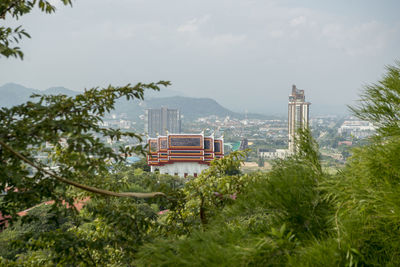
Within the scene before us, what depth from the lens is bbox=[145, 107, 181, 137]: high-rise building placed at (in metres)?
28.2

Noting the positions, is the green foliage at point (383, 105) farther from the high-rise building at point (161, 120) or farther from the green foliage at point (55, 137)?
the high-rise building at point (161, 120)

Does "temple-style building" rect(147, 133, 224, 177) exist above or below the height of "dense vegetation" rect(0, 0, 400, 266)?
below

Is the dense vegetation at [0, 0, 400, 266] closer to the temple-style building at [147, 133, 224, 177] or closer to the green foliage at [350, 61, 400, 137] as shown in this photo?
the green foliage at [350, 61, 400, 137]

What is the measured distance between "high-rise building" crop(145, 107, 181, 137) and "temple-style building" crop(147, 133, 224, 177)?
641 inches

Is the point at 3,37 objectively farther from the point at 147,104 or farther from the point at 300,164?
the point at 147,104

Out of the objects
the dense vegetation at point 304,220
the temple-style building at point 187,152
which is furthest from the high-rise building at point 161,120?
the dense vegetation at point 304,220

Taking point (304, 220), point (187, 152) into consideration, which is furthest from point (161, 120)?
point (304, 220)

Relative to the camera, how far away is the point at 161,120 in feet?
93.5

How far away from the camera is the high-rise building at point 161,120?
28164 mm

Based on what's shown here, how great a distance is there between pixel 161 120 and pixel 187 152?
56.2 ft

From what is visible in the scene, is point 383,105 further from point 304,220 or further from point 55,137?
point 55,137

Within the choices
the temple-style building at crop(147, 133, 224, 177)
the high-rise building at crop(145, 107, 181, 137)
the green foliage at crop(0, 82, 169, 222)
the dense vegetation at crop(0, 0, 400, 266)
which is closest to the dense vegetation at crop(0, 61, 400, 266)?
the dense vegetation at crop(0, 0, 400, 266)

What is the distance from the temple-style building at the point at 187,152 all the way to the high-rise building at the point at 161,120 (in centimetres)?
1628

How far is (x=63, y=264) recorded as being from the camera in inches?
44.7
